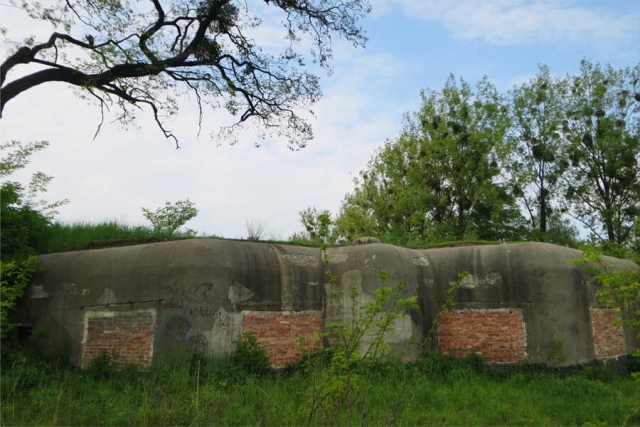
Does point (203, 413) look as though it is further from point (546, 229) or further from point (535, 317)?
point (546, 229)

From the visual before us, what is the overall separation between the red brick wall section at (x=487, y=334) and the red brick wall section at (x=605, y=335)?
5.63 ft

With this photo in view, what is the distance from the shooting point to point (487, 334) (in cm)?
1091

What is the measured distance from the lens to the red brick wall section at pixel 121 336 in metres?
9.52

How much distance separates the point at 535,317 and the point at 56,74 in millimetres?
11980

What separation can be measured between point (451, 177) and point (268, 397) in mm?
21135

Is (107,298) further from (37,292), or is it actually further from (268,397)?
(268,397)

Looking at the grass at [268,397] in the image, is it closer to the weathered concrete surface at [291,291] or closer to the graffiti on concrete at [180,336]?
the graffiti on concrete at [180,336]

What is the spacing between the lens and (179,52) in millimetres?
13258

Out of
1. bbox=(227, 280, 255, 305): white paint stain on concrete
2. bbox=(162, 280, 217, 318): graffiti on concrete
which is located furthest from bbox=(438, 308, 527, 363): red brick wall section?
bbox=(162, 280, 217, 318): graffiti on concrete

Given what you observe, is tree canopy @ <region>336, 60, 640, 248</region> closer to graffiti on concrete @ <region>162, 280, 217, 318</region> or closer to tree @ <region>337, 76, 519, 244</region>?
tree @ <region>337, 76, 519, 244</region>

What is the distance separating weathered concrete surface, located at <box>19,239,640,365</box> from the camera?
970cm

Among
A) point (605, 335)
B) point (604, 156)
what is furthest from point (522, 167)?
point (605, 335)

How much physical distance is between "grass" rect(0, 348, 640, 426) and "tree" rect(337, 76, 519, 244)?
46.7 feet

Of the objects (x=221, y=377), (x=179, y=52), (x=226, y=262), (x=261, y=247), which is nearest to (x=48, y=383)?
(x=221, y=377)
